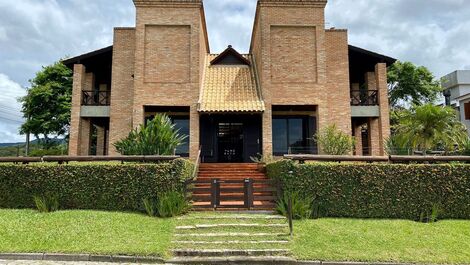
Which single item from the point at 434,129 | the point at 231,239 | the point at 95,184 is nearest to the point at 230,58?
the point at 434,129

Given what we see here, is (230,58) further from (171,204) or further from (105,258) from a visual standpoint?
(105,258)

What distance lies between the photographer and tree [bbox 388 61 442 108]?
105ft

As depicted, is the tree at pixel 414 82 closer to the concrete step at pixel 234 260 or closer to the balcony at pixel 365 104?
the balcony at pixel 365 104

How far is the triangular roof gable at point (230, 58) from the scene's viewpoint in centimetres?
2192

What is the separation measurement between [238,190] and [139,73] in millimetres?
9909

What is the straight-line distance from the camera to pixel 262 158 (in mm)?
18047

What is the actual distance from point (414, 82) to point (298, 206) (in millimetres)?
27063

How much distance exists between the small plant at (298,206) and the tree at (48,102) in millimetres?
25148

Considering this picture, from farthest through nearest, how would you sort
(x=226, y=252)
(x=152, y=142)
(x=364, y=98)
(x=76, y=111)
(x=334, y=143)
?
1. (x=364, y=98)
2. (x=76, y=111)
3. (x=334, y=143)
4. (x=152, y=142)
5. (x=226, y=252)

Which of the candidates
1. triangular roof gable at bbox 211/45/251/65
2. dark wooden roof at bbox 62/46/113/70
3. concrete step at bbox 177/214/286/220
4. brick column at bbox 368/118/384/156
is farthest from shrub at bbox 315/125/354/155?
dark wooden roof at bbox 62/46/113/70

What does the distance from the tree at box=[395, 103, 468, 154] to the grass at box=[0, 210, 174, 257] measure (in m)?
10.5

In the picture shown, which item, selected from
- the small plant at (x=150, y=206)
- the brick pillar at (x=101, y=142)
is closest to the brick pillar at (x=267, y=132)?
the small plant at (x=150, y=206)

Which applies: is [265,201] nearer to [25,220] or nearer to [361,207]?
[361,207]

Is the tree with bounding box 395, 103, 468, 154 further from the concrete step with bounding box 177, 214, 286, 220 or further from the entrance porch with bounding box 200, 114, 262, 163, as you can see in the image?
the entrance porch with bounding box 200, 114, 262, 163
